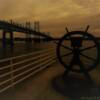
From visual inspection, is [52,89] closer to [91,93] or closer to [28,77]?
[91,93]

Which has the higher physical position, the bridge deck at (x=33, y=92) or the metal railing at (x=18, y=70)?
the metal railing at (x=18, y=70)

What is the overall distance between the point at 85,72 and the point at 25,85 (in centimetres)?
271

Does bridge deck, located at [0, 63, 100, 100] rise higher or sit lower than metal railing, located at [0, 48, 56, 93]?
lower

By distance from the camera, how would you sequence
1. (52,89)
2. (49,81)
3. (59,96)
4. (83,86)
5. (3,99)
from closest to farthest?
(3,99) < (59,96) < (52,89) < (83,86) < (49,81)

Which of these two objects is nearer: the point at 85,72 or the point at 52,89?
the point at 52,89

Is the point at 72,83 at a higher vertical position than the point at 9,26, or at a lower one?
lower

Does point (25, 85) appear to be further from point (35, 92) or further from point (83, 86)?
point (83, 86)

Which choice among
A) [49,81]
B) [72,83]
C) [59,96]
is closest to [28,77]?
[49,81]

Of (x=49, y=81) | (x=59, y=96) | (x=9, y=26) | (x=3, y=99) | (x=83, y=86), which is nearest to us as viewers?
(x=3, y=99)

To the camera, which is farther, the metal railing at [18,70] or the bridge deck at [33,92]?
the metal railing at [18,70]

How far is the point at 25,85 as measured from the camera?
755cm

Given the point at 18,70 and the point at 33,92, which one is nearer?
the point at 33,92

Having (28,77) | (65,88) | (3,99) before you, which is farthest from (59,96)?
(28,77)

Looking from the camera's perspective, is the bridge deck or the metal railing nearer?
the bridge deck
